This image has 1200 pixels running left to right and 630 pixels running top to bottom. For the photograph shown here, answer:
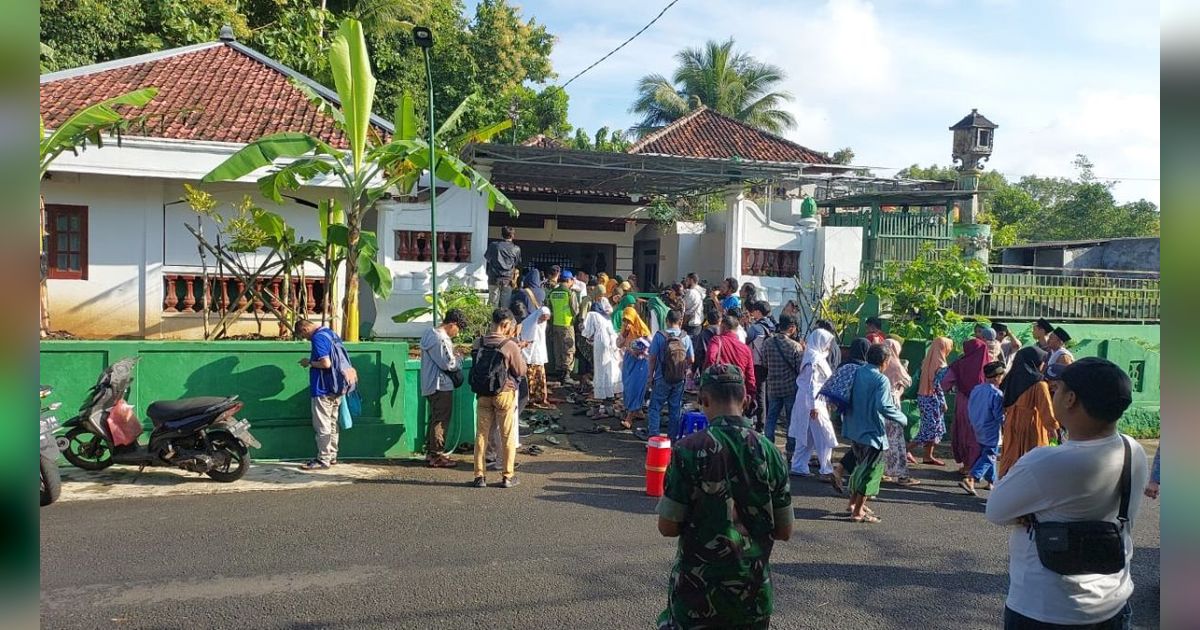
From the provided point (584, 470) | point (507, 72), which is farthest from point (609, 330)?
point (507, 72)

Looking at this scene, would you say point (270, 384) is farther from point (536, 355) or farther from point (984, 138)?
point (984, 138)

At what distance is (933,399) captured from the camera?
9.58 metres

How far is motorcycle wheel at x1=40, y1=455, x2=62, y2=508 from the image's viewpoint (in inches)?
255

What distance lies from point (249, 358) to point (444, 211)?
245 inches

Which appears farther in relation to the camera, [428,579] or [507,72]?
[507,72]

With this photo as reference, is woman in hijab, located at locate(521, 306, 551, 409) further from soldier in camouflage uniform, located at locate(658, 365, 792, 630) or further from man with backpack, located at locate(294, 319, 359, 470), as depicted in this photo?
soldier in camouflage uniform, located at locate(658, 365, 792, 630)

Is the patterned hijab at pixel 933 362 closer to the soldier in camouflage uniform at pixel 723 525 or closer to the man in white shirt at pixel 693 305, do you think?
the man in white shirt at pixel 693 305

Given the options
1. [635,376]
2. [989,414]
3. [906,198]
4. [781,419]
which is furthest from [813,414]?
[906,198]

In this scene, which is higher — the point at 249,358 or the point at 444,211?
the point at 444,211

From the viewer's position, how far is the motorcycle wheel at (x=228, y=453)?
7590 mm

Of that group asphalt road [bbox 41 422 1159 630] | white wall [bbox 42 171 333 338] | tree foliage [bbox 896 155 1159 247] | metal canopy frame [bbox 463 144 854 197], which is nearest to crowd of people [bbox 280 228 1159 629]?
asphalt road [bbox 41 422 1159 630]

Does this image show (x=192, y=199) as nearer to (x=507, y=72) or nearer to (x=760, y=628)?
(x=760, y=628)

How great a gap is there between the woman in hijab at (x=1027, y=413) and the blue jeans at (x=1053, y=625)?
4197mm

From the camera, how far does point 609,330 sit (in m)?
11.6
